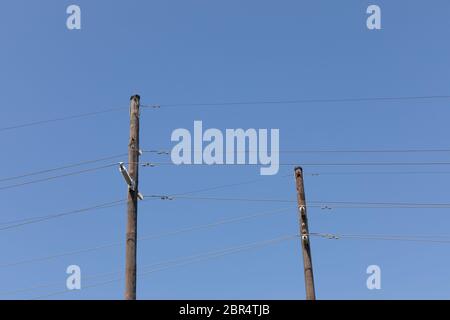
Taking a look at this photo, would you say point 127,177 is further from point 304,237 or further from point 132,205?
point 304,237

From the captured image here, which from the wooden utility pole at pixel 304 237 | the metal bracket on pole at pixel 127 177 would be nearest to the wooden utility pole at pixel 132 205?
the metal bracket on pole at pixel 127 177

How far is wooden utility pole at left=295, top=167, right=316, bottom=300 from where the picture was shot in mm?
20844

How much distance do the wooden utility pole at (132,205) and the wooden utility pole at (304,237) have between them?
6795 millimetres

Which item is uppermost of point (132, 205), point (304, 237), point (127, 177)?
point (127, 177)

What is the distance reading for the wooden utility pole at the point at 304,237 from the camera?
68.4ft

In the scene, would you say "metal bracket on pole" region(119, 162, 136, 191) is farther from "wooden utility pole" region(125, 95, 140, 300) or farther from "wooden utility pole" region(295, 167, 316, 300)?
"wooden utility pole" region(295, 167, 316, 300)

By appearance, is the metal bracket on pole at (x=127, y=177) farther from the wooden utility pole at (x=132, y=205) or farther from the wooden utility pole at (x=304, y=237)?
the wooden utility pole at (x=304, y=237)

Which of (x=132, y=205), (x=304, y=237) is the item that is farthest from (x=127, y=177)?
(x=304, y=237)

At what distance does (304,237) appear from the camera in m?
22.2

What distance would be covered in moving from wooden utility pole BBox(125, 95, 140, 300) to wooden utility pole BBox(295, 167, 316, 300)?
6795mm

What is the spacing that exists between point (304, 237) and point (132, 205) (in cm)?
730

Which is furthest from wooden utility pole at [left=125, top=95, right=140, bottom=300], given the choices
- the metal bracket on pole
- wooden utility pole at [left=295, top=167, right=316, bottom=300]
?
wooden utility pole at [left=295, top=167, right=316, bottom=300]
